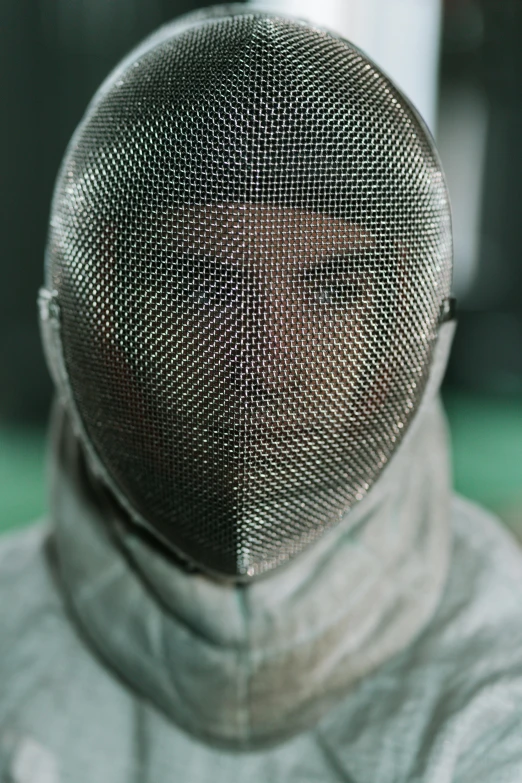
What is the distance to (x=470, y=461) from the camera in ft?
9.82

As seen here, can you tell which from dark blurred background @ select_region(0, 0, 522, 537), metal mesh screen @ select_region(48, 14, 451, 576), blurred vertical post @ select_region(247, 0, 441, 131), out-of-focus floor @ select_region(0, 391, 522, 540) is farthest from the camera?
blurred vertical post @ select_region(247, 0, 441, 131)

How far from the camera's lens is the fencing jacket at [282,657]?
2.60 ft

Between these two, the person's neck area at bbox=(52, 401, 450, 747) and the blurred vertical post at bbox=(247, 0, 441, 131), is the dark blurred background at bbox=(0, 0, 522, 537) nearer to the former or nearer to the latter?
the blurred vertical post at bbox=(247, 0, 441, 131)

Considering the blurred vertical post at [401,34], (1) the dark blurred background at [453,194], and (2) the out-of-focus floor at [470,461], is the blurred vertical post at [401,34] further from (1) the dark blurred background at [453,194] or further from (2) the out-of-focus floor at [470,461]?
(2) the out-of-focus floor at [470,461]

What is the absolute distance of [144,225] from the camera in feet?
2.17

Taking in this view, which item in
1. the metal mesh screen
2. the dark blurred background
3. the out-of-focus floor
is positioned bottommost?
the out-of-focus floor

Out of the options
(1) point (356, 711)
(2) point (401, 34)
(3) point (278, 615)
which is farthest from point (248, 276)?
(2) point (401, 34)

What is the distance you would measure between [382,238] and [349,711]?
0.49 metres

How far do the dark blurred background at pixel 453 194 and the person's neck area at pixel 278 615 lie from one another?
68.8 inches

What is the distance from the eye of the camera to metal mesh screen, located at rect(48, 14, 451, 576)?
2.10ft

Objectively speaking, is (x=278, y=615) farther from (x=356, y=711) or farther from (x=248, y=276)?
(x=248, y=276)

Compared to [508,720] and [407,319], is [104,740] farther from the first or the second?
[407,319]

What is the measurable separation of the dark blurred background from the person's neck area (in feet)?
5.74

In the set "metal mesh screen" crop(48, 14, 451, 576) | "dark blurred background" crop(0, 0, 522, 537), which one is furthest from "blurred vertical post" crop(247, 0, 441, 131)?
"metal mesh screen" crop(48, 14, 451, 576)
